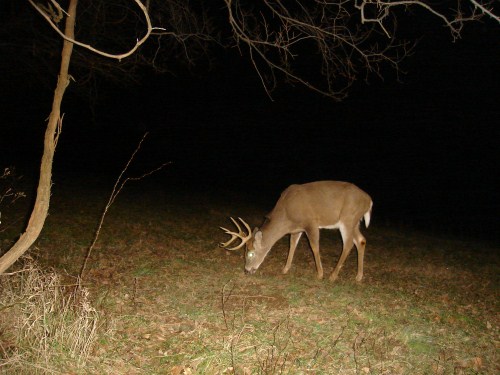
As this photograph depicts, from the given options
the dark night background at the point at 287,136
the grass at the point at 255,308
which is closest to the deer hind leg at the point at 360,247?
the grass at the point at 255,308

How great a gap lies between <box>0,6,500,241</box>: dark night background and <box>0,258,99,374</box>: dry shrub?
65.1 ft

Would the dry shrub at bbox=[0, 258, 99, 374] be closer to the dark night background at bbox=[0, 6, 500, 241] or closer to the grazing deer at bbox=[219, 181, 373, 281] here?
the grazing deer at bbox=[219, 181, 373, 281]

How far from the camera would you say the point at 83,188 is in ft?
51.4

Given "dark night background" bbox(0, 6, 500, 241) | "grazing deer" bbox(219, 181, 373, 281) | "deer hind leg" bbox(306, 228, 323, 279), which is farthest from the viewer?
"dark night background" bbox(0, 6, 500, 241)

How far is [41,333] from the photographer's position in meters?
4.21

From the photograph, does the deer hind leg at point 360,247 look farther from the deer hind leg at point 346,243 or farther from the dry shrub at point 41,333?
the dry shrub at point 41,333

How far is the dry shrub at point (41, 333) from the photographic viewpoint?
12.9 feet

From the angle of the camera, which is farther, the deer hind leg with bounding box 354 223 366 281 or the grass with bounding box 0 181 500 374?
the deer hind leg with bounding box 354 223 366 281

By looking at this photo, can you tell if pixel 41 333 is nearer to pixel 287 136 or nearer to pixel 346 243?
pixel 346 243

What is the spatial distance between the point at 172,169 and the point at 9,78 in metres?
18.5

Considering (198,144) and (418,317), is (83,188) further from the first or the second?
(198,144)

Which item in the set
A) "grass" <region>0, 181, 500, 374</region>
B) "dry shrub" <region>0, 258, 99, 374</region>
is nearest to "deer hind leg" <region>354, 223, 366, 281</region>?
"grass" <region>0, 181, 500, 374</region>

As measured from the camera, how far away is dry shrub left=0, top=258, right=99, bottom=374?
3.92 metres

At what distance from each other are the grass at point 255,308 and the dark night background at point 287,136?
48.8ft
